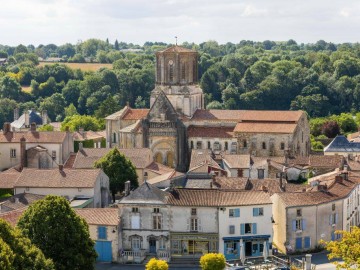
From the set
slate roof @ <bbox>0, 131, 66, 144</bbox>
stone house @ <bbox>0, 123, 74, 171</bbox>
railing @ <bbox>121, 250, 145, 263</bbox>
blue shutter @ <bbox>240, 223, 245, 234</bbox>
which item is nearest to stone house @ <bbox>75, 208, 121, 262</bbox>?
railing @ <bbox>121, 250, 145, 263</bbox>

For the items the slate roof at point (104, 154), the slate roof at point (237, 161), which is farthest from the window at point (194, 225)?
the slate roof at point (237, 161)

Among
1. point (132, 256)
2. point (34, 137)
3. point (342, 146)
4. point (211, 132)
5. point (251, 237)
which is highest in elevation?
point (34, 137)

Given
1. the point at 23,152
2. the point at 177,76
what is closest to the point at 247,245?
the point at 23,152

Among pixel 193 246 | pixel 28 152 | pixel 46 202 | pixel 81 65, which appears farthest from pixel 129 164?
pixel 81 65

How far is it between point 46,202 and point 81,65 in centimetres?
14609

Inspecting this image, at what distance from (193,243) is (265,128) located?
2871cm

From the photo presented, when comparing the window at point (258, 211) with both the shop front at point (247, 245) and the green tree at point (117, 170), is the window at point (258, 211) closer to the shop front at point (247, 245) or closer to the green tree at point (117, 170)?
the shop front at point (247, 245)

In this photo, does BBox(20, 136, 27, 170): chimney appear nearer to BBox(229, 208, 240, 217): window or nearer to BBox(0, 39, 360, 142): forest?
BBox(229, 208, 240, 217): window

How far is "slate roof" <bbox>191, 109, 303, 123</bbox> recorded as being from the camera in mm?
82062

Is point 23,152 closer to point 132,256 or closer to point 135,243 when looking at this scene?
point 135,243

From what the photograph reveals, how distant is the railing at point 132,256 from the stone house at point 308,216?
811cm

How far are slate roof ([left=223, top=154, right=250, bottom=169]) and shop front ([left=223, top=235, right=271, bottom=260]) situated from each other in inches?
769

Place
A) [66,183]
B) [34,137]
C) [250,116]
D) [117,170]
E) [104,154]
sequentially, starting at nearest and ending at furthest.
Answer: [66,183] < [117,170] < [104,154] < [34,137] < [250,116]

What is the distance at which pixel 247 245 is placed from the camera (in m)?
54.2
